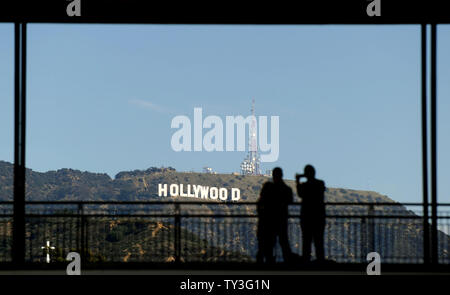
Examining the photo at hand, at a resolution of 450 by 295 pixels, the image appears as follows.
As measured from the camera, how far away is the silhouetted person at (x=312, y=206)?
14.6 metres

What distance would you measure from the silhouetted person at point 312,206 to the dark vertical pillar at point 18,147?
15.9 ft

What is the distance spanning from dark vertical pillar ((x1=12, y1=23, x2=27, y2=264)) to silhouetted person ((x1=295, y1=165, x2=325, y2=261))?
15.9 feet

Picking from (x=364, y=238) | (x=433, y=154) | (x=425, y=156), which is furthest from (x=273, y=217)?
(x=433, y=154)

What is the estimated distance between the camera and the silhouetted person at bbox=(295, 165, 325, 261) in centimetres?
1457

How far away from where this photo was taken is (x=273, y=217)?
14.9 meters

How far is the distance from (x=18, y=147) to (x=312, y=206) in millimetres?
5268

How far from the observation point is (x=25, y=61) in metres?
14.6
